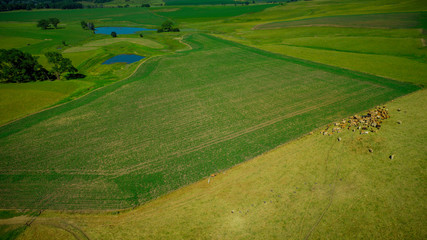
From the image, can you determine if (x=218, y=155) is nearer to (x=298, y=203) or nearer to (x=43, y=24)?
(x=298, y=203)

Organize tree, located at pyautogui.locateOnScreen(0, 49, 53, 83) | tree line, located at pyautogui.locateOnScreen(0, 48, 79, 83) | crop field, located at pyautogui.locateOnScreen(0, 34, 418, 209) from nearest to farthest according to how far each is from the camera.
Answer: crop field, located at pyautogui.locateOnScreen(0, 34, 418, 209), tree, located at pyautogui.locateOnScreen(0, 49, 53, 83), tree line, located at pyautogui.locateOnScreen(0, 48, 79, 83)

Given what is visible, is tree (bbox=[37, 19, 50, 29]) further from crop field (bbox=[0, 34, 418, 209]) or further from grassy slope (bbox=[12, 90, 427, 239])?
grassy slope (bbox=[12, 90, 427, 239])

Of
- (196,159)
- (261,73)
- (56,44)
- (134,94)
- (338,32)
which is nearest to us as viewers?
(196,159)

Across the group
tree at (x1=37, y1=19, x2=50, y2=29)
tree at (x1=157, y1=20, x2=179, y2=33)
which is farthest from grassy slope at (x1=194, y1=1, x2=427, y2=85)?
tree at (x1=37, y1=19, x2=50, y2=29)

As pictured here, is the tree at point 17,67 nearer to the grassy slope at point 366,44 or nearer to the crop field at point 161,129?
the crop field at point 161,129

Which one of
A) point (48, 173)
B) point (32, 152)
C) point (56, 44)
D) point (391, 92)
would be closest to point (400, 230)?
point (391, 92)

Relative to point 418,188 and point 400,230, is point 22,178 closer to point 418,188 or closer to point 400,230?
point 400,230
